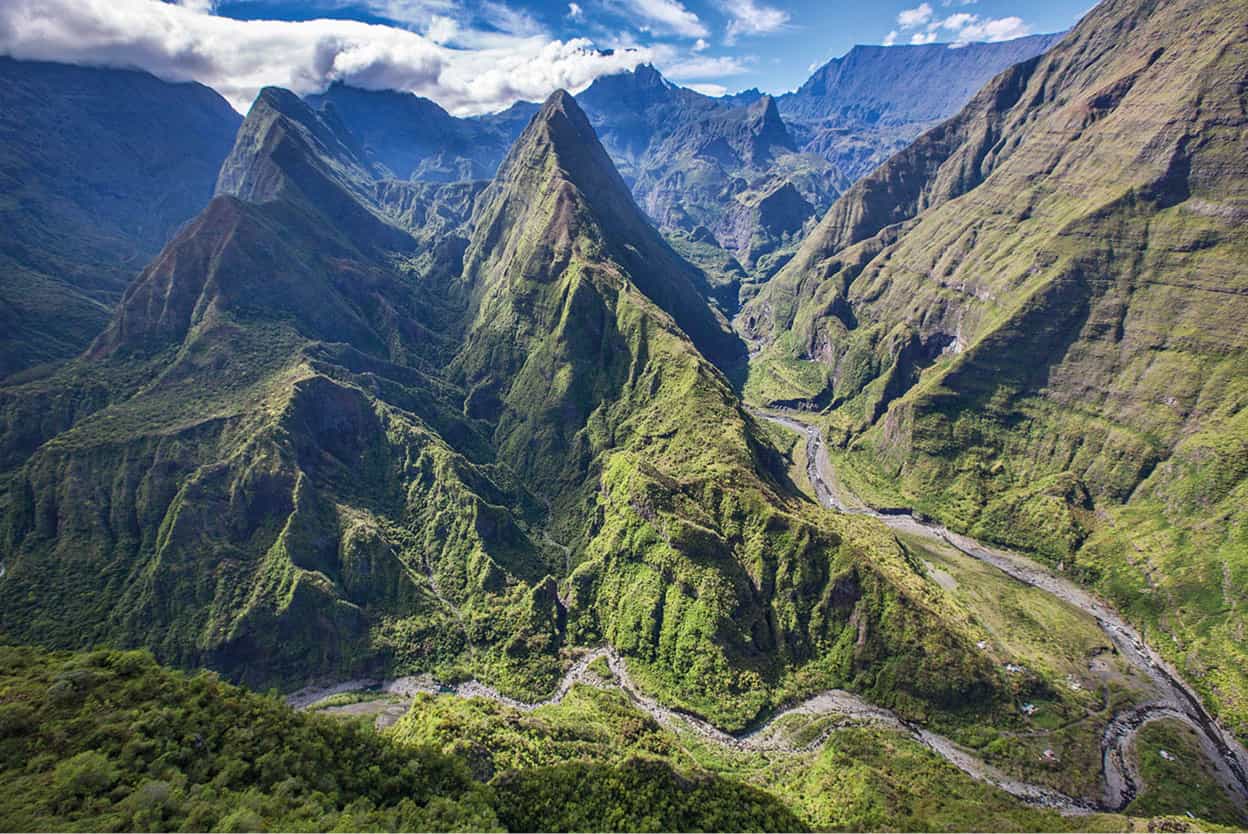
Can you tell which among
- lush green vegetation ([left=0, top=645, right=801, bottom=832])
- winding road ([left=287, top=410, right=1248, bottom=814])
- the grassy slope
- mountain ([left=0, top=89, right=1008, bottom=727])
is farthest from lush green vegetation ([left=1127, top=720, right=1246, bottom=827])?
lush green vegetation ([left=0, top=645, right=801, bottom=832])

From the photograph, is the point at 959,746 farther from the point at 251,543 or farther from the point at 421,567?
the point at 251,543

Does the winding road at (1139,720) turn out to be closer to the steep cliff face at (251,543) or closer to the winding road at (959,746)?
the winding road at (959,746)

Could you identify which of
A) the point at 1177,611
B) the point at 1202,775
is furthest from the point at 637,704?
the point at 1177,611

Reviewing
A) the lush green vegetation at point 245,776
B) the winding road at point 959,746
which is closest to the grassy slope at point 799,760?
the winding road at point 959,746

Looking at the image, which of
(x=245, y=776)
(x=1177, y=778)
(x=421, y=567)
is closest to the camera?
(x=245, y=776)

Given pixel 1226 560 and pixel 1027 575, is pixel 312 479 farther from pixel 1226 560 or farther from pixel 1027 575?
pixel 1226 560

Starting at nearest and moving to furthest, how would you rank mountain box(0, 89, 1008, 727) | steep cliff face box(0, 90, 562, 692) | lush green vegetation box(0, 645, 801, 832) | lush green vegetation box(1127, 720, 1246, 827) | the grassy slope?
lush green vegetation box(0, 645, 801, 832)
the grassy slope
lush green vegetation box(1127, 720, 1246, 827)
mountain box(0, 89, 1008, 727)
steep cliff face box(0, 90, 562, 692)

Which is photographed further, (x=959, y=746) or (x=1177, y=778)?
(x=959, y=746)

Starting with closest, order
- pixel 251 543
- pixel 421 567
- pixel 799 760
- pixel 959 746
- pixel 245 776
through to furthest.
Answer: pixel 245 776 → pixel 799 760 → pixel 959 746 → pixel 251 543 → pixel 421 567

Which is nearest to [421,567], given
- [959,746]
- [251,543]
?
[251,543]

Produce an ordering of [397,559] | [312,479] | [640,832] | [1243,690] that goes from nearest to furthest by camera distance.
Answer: [640,832], [1243,690], [397,559], [312,479]

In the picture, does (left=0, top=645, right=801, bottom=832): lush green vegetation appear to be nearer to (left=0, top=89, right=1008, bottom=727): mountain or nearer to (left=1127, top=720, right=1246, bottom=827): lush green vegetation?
(left=0, top=89, right=1008, bottom=727): mountain
